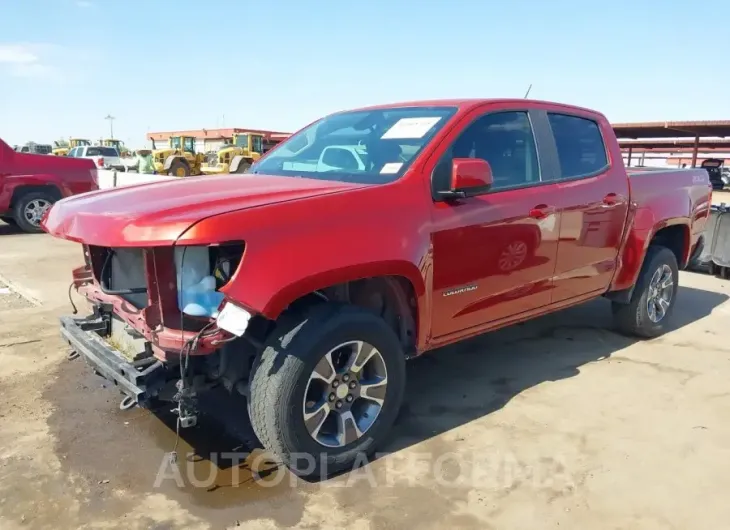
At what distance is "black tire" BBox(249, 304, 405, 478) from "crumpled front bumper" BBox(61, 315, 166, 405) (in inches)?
18.6

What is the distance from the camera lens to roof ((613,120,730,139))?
19.8m

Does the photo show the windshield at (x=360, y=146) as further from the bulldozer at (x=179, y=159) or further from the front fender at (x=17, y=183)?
the bulldozer at (x=179, y=159)

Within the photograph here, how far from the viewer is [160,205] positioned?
2.83 m

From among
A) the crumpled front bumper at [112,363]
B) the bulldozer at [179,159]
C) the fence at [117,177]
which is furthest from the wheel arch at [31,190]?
the bulldozer at [179,159]

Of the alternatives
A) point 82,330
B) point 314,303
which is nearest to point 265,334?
point 314,303

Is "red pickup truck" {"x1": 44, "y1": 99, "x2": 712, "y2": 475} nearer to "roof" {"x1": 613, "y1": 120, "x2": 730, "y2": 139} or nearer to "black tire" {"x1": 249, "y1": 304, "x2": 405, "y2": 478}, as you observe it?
"black tire" {"x1": 249, "y1": 304, "x2": 405, "y2": 478}

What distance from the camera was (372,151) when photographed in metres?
3.69

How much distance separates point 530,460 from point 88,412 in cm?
268

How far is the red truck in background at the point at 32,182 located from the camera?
34.3 ft

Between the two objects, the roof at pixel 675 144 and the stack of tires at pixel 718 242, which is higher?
the roof at pixel 675 144

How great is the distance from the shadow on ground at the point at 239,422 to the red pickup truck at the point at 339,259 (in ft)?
1.01

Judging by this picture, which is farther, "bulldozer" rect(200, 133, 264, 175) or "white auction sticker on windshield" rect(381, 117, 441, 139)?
"bulldozer" rect(200, 133, 264, 175)

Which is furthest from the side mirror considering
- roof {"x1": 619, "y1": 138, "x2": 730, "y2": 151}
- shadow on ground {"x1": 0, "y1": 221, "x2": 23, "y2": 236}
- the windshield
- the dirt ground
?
roof {"x1": 619, "y1": 138, "x2": 730, "y2": 151}

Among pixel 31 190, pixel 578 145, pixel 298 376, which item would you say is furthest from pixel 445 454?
pixel 31 190
